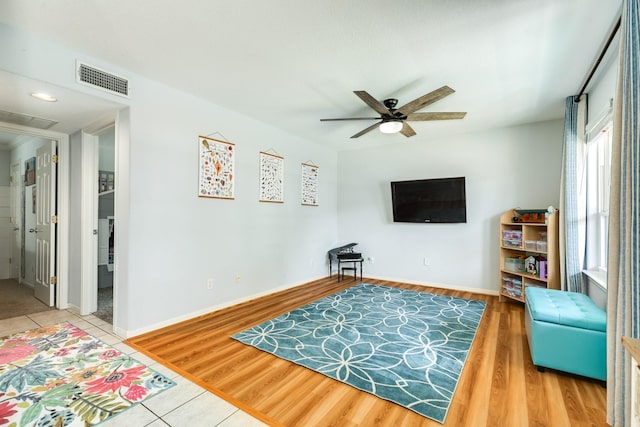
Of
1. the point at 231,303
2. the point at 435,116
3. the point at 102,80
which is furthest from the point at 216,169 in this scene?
the point at 435,116

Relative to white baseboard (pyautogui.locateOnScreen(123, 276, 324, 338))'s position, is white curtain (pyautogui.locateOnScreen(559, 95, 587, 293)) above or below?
above

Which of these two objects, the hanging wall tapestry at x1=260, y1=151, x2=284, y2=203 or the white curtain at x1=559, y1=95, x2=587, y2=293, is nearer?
the white curtain at x1=559, y1=95, x2=587, y2=293

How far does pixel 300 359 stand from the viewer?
237cm

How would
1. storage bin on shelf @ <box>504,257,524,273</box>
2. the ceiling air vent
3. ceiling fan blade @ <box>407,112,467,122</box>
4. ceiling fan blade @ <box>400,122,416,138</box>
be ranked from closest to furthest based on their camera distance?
the ceiling air vent < ceiling fan blade @ <box>407,112,467,122</box> < ceiling fan blade @ <box>400,122,416,138</box> < storage bin on shelf @ <box>504,257,524,273</box>

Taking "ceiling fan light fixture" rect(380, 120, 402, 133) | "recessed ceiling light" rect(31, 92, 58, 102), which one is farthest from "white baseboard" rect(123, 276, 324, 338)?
"ceiling fan light fixture" rect(380, 120, 402, 133)

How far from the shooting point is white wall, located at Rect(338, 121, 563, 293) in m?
4.12

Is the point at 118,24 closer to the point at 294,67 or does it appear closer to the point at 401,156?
the point at 294,67

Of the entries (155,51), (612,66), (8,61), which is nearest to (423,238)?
(612,66)

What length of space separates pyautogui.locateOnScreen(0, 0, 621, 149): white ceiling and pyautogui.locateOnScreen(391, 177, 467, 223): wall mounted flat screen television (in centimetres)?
149

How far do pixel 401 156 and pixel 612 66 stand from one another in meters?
2.96

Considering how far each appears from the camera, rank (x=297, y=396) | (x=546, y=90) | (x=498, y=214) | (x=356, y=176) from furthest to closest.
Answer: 1. (x=356, y=176)
2. (x=498, y=214)
3. (x=546, y=90)
4. (x=297, y=396)

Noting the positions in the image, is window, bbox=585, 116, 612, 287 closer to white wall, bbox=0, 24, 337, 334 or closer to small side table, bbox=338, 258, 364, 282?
small side table, bbox=338, 258, 364, 282

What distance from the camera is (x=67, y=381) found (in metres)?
2.04

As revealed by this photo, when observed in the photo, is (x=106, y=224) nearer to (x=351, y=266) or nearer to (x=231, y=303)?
(x=231, y=303)
